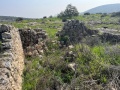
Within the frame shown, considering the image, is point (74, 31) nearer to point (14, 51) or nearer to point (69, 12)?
point (14, 51)

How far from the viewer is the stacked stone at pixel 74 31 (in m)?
19.2

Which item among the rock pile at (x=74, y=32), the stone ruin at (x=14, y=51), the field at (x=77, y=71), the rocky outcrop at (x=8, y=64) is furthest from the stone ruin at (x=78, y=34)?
the rocky outcrop at (x=8, y=64)

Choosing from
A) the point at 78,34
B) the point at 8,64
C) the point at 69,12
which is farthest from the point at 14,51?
the point at 69,12

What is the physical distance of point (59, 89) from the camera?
348 inches

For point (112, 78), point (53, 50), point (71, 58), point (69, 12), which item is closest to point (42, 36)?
point (53, 50)

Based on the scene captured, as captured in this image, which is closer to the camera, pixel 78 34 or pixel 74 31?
pixel 78 34

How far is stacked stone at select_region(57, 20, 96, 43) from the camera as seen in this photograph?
→ 19231 mm

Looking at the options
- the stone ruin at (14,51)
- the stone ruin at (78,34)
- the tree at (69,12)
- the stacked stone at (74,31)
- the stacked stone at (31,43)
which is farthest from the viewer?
the tree at (69,12)

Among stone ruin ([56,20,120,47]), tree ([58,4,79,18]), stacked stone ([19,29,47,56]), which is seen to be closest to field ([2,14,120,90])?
stacked stone ([19,29,47,56])

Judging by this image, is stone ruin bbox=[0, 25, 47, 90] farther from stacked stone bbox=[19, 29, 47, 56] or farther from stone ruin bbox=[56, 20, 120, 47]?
stone ruin bbox=[56, 20, 120, 47]

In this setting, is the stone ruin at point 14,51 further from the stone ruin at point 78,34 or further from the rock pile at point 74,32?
the rock pile at point 74,32

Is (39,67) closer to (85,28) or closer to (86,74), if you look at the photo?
(86,74)

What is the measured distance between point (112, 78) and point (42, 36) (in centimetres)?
755

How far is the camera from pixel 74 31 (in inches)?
782
